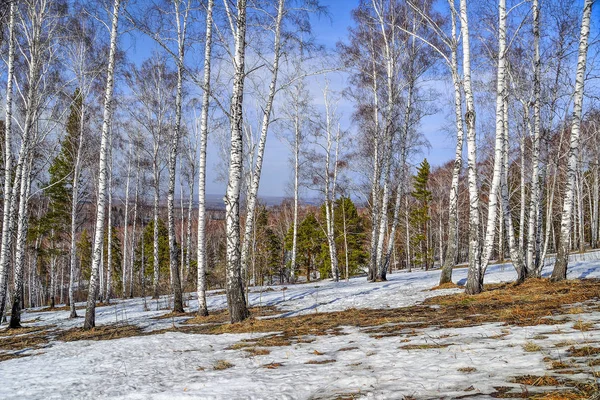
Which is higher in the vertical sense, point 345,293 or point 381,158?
point 381,158

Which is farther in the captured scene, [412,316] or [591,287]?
[591,287]

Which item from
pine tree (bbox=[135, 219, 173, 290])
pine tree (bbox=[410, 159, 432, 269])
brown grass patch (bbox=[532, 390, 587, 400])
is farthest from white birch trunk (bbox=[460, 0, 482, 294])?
pine tree (bbox=[135, 219, 173, 290])

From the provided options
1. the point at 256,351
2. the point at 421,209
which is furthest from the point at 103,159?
the point at 421,209

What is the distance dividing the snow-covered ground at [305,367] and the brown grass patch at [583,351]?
138mm

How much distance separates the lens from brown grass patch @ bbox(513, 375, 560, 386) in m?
2.88

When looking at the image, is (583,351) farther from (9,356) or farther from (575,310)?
(9,356)

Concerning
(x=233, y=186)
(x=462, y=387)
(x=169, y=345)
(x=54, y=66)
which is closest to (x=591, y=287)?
(x=462, y=387)

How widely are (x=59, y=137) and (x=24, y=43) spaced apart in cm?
347

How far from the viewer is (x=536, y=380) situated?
2.97m

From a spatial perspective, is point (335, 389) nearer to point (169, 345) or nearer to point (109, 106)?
point (169, 345)

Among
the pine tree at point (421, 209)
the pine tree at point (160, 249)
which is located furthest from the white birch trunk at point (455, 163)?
the pine tree at point (160, 249)

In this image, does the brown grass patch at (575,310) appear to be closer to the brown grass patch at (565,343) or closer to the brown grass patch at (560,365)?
the brown grass patch at (565,343)

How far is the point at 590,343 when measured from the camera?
3754 mm

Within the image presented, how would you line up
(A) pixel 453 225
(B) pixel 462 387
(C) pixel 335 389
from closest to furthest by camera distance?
(B) pixel 462 387 → (C) pixel 335 389 → (A) pixel 453 225
